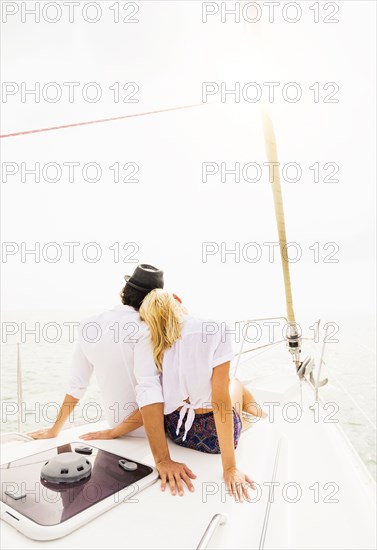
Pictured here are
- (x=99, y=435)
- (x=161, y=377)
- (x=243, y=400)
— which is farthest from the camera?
(x=243, y=400)

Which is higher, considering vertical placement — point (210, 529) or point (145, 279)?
point (145, 279)

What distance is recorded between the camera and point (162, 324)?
1310mm

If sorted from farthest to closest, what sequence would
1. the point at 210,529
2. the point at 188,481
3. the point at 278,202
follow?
the point at 278,202 < the point at 188,481 < the point at 210,529

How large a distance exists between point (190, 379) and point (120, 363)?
30cm

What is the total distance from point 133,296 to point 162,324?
27 centimetres

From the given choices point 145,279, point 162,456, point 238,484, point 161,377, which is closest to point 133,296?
point 145,279

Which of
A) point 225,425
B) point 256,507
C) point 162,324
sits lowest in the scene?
point 256,507

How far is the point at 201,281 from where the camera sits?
42.3 feet

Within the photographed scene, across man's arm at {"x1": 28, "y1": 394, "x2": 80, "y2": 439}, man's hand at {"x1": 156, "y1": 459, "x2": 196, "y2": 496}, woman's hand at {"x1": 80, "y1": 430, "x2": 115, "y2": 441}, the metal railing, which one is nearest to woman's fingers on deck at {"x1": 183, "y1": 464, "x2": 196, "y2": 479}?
man's hand at {"x1": 156, "y1": 459, "x2": 196, "y2": 496}

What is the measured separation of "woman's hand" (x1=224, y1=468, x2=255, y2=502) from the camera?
1.05 metres

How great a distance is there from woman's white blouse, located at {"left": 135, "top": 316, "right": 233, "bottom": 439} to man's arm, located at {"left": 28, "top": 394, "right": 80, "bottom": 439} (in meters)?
0.35

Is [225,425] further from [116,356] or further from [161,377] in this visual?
[116,356]

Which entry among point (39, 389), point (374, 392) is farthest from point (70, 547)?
point (374, 392)

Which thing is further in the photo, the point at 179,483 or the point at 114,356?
the point at 114,356
